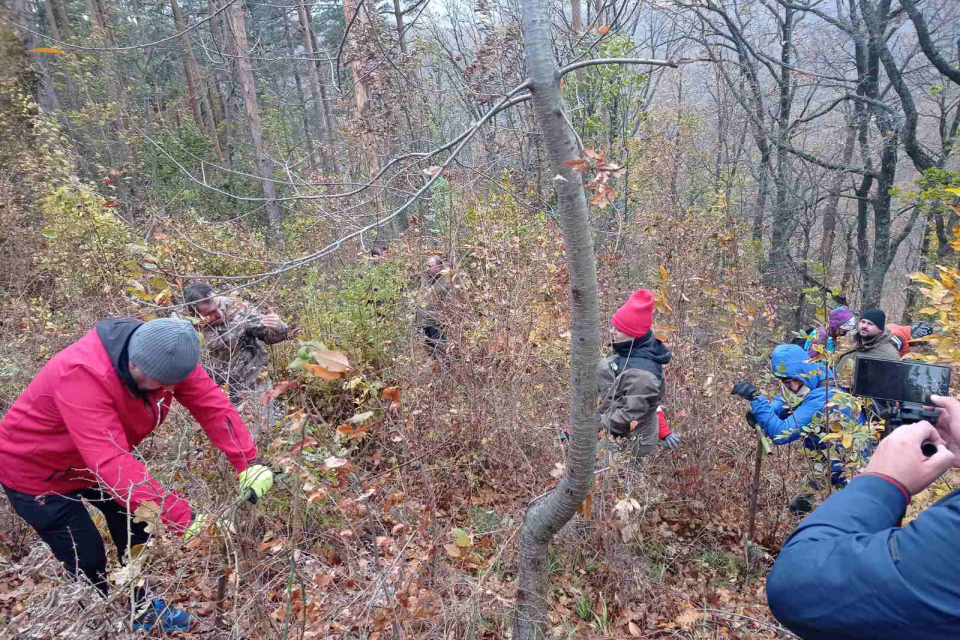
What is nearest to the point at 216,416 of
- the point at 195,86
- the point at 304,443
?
the point at 304,443

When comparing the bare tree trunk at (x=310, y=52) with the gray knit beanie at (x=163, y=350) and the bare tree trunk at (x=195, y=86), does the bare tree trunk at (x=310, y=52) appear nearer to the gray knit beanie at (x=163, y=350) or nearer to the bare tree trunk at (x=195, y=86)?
the bare tree trunk at (x=195, y=86)

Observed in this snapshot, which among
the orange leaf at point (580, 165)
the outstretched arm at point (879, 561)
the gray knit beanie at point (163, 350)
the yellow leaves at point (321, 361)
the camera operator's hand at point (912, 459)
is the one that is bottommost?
the outstretched arm at point (879, 561)

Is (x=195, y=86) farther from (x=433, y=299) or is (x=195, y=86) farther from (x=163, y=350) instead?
(x=163, y=350)

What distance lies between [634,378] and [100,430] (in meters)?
2.93

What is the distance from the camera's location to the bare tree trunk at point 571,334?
5.60 ft

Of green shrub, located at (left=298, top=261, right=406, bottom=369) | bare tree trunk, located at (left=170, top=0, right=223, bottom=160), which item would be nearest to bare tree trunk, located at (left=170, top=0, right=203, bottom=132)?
bare tree trunk, located at (left=170, top=0, right=223, bottom=160)

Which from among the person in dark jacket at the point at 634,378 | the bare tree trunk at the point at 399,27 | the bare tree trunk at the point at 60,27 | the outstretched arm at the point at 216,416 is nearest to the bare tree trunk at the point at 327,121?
the bare tree trunk at the point at 399,27

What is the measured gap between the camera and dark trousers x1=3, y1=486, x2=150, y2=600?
2.49 metres

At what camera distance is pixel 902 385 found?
1563 millimetres

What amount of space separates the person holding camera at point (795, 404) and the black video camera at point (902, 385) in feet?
4.44

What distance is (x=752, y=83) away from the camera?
8.73 m

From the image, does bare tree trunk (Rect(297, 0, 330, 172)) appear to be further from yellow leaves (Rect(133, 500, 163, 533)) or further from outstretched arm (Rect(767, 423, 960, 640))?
outstretched arm (Rect(767, 423, 960, 640))

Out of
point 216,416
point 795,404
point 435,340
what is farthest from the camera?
point 435,340

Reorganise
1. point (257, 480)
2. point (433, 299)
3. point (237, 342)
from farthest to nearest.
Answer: point (433, 299)
point (237, 342)
point (257, 480)
